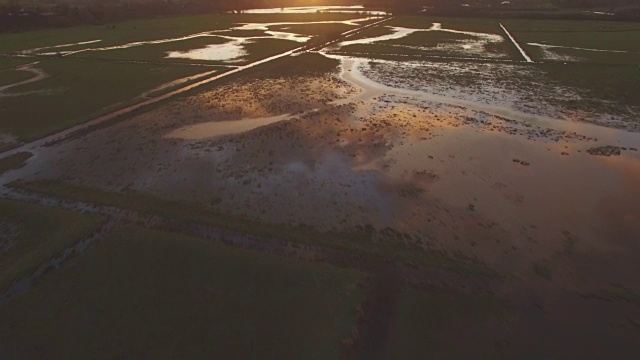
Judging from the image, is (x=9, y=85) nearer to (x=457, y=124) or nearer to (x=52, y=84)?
(x=52, y=84)

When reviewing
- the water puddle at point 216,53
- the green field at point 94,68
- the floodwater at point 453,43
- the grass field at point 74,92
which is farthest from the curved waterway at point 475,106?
the floodwater at point 453,43

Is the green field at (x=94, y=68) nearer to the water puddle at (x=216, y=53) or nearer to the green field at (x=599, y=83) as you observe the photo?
the water puddle at (x=216, y=53)

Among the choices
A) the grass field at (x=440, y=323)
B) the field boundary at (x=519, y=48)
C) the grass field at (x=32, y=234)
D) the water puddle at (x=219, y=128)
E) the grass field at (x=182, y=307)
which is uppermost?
the field boundary at (x=519, y=48)

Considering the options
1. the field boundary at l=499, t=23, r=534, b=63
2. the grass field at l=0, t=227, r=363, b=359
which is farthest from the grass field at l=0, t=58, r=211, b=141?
the field boundary at l=499, t=23, r=534, b=63

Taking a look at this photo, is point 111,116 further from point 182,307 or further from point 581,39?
point 581,39

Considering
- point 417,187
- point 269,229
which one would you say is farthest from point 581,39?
point 269,229

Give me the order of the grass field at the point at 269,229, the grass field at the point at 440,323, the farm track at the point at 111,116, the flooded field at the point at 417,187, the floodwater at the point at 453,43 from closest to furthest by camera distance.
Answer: the grass field at the point at 440,323, the flooded field at the point at 417,187, the grass field at the point at 269,229, the farm track at the point at 111,116, the floodwater at the point at 453,43

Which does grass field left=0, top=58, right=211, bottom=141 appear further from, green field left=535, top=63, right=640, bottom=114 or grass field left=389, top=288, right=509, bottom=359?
green field left=535, top=63, right=640, bottom=114

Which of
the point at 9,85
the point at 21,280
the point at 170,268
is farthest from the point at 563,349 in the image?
the point at 9,85
